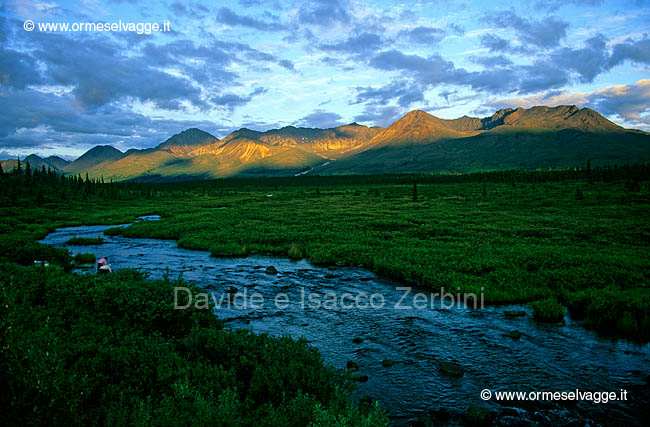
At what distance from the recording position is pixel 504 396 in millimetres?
9445

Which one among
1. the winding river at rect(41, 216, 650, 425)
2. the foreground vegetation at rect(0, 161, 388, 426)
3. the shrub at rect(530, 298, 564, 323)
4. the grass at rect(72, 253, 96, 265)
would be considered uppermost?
the foreground vegetation at rect(0, 161, 388, 426)

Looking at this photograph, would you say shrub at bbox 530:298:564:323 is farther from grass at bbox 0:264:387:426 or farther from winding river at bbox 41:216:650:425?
grass at bbox 0:264:387:426

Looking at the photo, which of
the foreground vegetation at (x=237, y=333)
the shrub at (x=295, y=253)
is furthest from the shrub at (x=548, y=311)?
the shrub at (x=295, y=253)

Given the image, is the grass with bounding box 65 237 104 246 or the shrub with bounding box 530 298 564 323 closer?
the shrub with bounding box 530 298 564 323

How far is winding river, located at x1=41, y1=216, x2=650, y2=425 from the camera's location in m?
9.03

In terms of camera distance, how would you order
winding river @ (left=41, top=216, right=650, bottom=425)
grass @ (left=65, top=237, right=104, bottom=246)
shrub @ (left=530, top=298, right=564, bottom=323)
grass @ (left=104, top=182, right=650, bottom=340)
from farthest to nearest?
grass @ (left=65, top=237, right=104, bottom=246) → grass @ (left=104, top=182, right=650, bottom=340) → shrub @ (left=530, top=298, right=564, bottom=323) → winding river @ (left=41, top=216, right=650, bottom=425)

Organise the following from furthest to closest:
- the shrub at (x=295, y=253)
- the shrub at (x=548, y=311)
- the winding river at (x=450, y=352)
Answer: the shrub at (x=295, y=253) < the shrub at (x=548, y=311) < the winding river at (x=450, y=352)

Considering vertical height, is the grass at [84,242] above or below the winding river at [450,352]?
above

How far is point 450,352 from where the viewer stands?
38.4 ft

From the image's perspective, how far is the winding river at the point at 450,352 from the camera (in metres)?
9.03

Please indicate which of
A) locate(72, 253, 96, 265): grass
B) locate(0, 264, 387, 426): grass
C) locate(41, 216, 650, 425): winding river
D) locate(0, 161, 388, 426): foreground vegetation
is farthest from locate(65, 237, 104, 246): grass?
locate(0, 264, 387, 426): grass

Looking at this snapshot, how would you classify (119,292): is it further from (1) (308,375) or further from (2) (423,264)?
(2) (423,264)

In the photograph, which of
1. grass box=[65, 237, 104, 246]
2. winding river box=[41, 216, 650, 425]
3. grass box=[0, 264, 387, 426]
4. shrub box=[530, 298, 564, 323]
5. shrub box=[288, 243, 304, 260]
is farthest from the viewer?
grass box=[65, 237, 104, 246]

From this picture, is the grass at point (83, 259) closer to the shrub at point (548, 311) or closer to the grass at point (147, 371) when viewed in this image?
the grass at point (147, 371)
